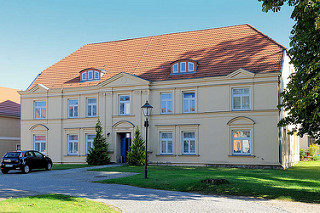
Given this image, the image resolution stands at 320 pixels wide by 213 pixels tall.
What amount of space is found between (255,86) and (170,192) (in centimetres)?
1459

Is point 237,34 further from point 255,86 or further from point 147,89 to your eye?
point 147,89

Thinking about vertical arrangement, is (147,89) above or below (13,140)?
above

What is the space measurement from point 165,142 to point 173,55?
749cm

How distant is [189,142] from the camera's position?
3091 cm

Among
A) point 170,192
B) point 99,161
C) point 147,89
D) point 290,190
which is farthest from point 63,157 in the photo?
point 290,190

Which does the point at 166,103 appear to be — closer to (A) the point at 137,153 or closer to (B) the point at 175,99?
(B) the point at 175,99

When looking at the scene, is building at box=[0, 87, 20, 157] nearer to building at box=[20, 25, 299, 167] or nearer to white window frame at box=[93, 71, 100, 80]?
building at box=[20, 25, 299, 167]

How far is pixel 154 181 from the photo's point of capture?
19.2 meters

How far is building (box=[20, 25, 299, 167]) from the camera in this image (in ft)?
93.5

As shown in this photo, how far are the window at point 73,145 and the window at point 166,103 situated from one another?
28.4 ft

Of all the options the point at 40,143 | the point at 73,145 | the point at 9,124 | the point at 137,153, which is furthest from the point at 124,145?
the point at 9,124

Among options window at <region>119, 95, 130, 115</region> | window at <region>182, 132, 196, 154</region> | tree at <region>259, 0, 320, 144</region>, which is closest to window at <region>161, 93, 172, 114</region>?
window at <region>182, 132, 196, 154</region>

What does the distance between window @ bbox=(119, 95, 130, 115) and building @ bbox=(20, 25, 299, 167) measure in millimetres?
84

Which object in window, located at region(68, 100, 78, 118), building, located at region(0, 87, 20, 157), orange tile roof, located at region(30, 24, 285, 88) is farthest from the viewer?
building, located at region(0, 87, 20, 157)
